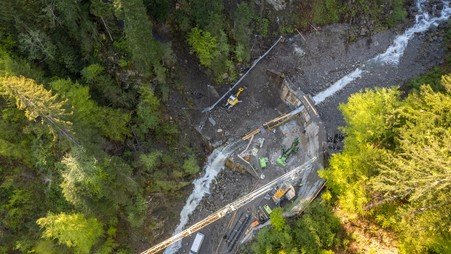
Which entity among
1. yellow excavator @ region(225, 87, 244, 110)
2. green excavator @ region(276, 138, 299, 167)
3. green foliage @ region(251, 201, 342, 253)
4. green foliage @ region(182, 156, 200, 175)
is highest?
yellow excavator @ region(225, 87, 244, 110)

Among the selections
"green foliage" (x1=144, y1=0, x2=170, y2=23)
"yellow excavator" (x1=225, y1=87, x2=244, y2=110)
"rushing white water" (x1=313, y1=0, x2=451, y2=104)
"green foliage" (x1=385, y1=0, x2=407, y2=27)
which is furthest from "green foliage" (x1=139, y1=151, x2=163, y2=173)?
"green foliage" (x1=385, y1=0, x2=407, y2=27)

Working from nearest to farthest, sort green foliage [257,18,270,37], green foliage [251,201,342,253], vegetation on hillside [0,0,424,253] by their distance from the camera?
1. vegetation on hillside [0,0,424,253]
2. green foliage [251,201,342,253]
3. green foliage [257,18,270,37]

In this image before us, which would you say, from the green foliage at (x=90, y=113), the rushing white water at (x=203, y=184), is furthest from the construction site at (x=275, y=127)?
the green foliage at (x=90, y=113)

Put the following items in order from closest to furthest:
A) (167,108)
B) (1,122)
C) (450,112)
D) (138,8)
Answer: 1. (450,112)
2. (1,122)
3. (138,8)
4. (167,108)

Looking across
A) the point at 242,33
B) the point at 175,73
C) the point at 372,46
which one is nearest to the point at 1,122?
the point at 175,73

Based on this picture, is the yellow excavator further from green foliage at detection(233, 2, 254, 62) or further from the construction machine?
the construction machine

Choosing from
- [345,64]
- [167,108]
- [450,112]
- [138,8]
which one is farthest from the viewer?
[345,64]

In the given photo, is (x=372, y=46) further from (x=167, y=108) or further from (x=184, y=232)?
(x=184, y=232)
